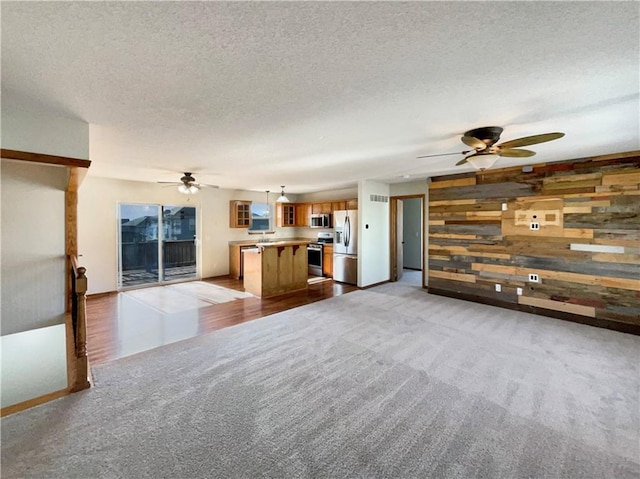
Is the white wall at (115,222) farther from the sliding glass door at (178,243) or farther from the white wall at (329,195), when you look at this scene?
the white wall at (329,195)

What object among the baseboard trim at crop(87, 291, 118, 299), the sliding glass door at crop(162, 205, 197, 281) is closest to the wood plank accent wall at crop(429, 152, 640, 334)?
the sliding glass door at crop(162, 205, 197, 281)

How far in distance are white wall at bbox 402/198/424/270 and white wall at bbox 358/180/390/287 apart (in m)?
2.35

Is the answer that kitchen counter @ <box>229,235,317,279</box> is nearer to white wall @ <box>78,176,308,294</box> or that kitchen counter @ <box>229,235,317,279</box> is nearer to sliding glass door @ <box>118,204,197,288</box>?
white wall @ <box>78,176,308,294</box>

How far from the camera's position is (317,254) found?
8133mm

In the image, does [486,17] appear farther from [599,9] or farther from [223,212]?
[223,212]

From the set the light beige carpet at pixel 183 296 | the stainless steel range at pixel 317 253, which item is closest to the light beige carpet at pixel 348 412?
the light beige carpet at pixel 183 296

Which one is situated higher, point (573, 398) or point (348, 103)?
point (348, 103)

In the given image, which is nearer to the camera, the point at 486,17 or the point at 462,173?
the point at 486,17

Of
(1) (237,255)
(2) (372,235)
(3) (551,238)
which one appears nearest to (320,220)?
(2) (372,235)

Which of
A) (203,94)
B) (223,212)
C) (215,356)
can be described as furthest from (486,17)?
(223,212)

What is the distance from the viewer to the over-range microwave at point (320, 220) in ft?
26.7

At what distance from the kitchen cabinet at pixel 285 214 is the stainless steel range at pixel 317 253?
1.32 meters

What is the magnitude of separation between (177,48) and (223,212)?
6.72m

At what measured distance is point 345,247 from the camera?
709 cm
